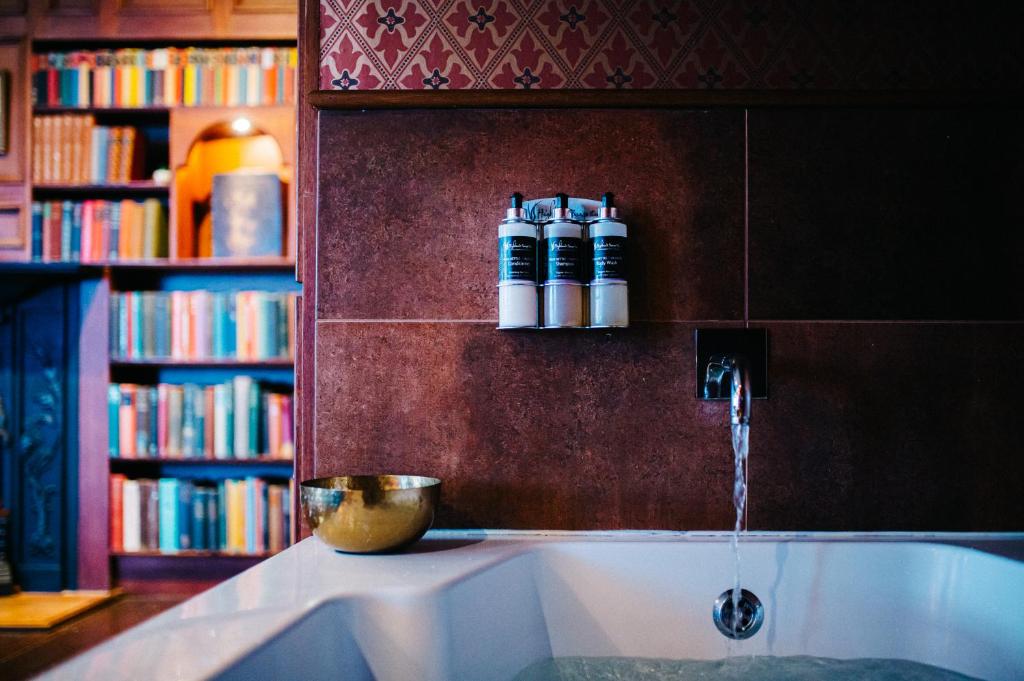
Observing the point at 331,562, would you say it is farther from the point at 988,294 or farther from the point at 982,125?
the point at 982,125

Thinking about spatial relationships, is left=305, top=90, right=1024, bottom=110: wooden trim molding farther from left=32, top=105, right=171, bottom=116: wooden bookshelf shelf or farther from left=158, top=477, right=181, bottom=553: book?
left=158, top=477, right=181, bottom=553: book

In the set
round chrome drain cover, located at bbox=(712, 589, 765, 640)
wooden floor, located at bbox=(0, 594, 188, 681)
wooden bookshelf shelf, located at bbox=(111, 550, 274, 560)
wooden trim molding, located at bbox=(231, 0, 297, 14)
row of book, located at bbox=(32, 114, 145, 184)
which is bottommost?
wooden floor, located at bbox=(0, 594, 188, 681)

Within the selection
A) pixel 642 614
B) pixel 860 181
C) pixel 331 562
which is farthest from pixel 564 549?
pixel 860 181

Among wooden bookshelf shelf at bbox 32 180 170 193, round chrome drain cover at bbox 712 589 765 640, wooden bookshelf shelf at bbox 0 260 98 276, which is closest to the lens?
round chrome drain cover at bbox 712 589 765 640

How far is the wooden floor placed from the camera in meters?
2.05

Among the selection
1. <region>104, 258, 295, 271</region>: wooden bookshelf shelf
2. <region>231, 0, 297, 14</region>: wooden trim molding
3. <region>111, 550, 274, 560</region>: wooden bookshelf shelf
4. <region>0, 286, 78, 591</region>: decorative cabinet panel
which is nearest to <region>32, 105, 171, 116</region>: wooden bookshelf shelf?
<region>231, 0, 297, 14</region>: wooden trim molding

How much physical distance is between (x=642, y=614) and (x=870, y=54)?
1137mm

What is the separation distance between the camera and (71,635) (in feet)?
7.64

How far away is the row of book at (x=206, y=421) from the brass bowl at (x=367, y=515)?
1.73 m

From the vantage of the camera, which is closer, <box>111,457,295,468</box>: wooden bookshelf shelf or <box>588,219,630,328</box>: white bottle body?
<box>588,219,630,328</box>: white bottle body

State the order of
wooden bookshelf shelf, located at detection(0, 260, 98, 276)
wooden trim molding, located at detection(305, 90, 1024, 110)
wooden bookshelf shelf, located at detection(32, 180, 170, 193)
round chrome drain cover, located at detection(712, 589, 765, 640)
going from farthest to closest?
wooden bookshelf shelf, located at detection(32, 180, 170, 193) < wooden bookshelf shelf, located at detection(0, 260, 98, 276) < wooden trim molding, located at detection(305, 90, 1024, 110) < round chrome drain cover, located at detection(712, 589, 765, 640)

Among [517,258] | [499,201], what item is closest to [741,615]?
[517,258]

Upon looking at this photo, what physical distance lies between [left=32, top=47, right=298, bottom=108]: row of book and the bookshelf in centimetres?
1

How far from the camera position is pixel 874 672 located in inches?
44.6
